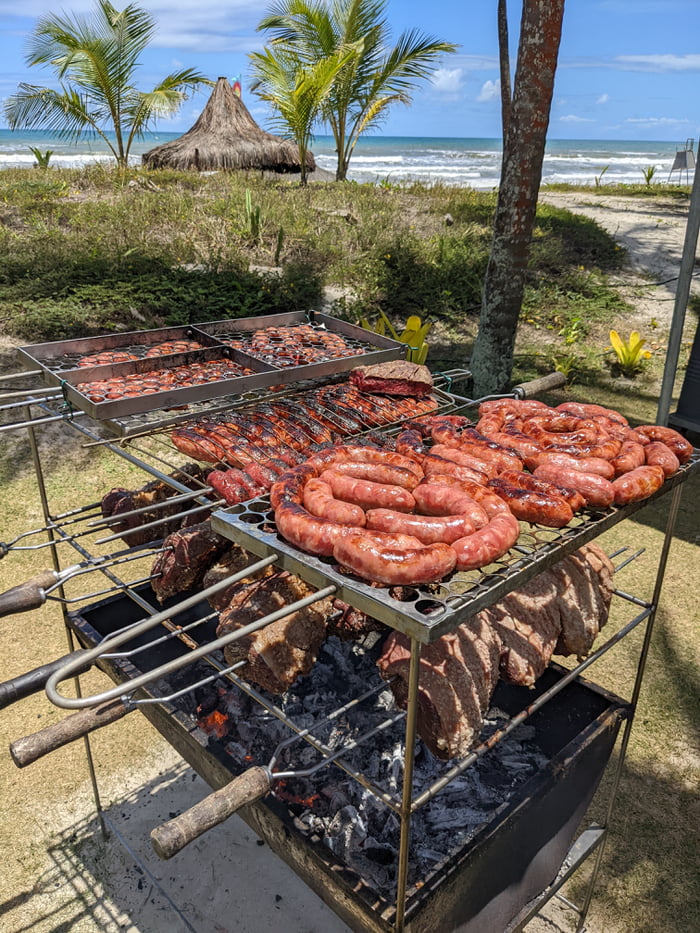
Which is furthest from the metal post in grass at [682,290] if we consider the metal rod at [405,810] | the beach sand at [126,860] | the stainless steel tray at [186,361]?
the metal rod at [405,810]

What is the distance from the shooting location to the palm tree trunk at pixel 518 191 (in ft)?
19.6

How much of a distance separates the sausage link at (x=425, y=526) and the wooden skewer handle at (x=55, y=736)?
0.86m

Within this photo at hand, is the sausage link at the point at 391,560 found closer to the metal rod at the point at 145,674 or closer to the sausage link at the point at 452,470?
the metal rod at the point at 145,674

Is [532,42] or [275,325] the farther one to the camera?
[532,42]

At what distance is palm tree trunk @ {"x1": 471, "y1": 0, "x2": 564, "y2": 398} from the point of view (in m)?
5.99

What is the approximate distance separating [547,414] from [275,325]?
2.22 metres

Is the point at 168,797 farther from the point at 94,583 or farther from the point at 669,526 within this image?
the point at 669,526

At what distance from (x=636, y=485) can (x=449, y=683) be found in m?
0.88

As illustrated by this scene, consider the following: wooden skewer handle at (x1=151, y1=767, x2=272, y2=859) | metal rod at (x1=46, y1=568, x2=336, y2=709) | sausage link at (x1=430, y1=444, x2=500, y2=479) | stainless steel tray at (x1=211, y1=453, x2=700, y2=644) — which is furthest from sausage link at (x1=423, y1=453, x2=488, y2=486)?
wooden skewer handle at (x1=151, y1=767, x2=272, y2=859)

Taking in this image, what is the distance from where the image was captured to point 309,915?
9.35 feet

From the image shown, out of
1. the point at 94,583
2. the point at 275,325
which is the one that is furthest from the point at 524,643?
the point at 94,583

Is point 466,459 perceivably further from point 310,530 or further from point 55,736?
point 55,736

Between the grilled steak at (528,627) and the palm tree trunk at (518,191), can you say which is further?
the palm tree trunk at (518,191)

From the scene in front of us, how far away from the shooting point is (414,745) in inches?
80.7
